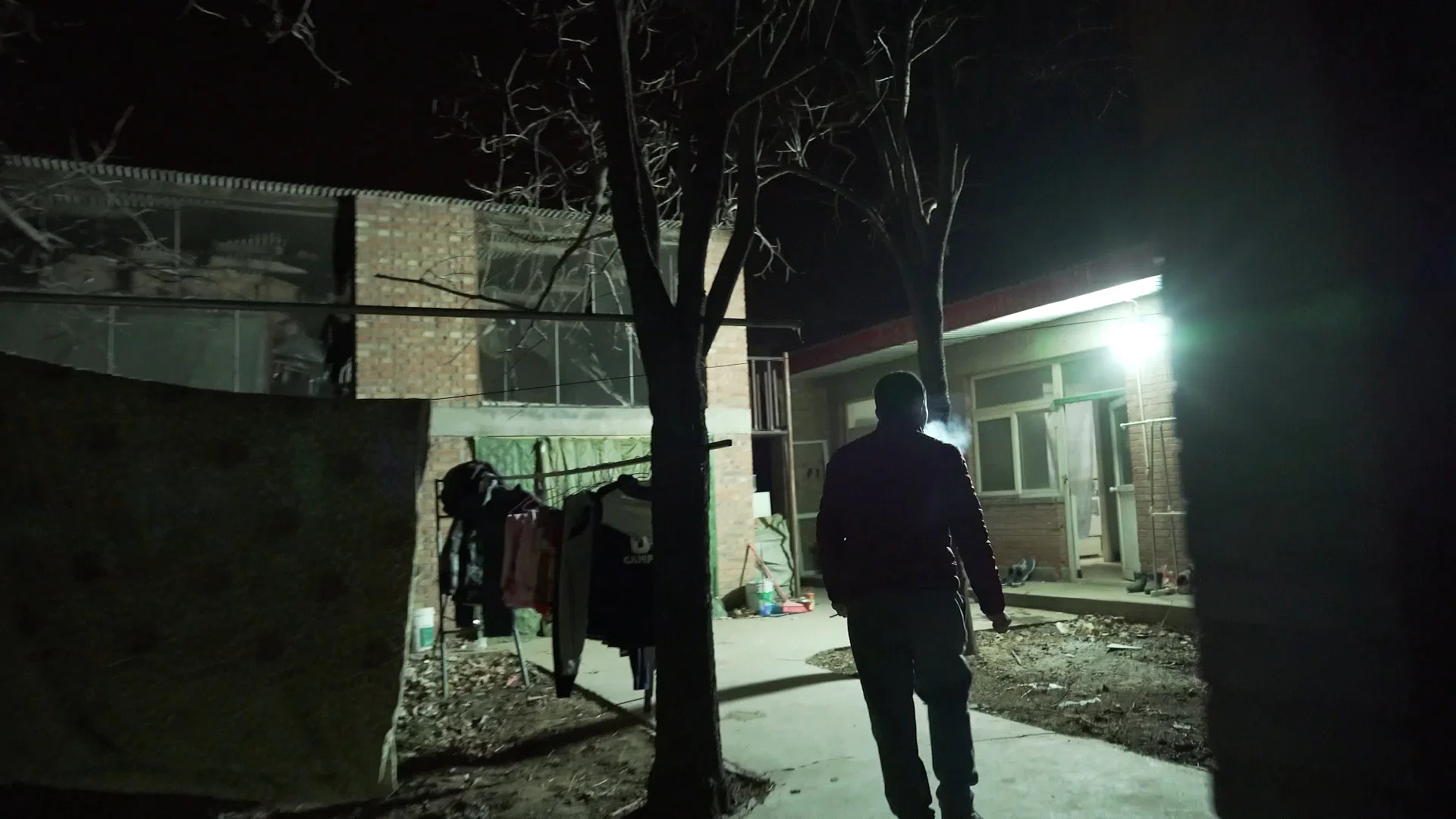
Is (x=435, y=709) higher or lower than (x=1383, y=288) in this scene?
lower

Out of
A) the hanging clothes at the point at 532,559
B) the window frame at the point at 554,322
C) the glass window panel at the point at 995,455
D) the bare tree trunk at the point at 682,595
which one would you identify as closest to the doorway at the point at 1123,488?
the glass window panel at the point at 995,455

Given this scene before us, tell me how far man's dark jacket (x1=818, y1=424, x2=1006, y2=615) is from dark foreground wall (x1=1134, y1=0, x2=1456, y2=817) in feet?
7.83

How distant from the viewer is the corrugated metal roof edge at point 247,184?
964 cm

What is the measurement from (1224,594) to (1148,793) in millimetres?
3914

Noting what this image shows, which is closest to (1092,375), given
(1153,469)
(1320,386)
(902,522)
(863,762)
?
(1153,469)

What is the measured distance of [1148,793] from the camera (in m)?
4.61

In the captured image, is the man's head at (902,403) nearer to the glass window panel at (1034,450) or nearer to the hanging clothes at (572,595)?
the hanging clothes at (572,595)

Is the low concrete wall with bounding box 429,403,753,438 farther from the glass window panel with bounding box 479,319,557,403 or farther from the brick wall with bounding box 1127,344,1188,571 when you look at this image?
the brick wall with bounding box 1127,344,1188,571

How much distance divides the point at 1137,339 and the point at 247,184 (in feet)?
36.4

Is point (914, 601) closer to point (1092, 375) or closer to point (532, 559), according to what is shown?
point (532, 559)

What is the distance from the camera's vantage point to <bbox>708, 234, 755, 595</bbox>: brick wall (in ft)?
45.0

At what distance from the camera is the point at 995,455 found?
14.8m

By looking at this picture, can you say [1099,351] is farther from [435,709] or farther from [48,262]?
[48,262]

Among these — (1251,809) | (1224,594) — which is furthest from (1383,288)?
(1251,809)
